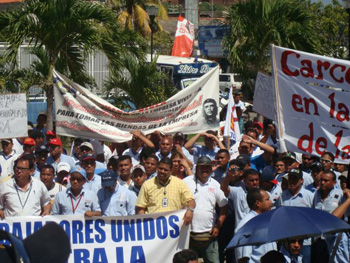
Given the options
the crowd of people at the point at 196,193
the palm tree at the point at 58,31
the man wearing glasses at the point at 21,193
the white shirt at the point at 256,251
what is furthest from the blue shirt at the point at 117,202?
the palm tree at the point at 58,31

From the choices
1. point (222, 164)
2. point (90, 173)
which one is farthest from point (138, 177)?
point (222, 164)

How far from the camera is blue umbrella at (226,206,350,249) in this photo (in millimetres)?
5477

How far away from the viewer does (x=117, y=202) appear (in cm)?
810

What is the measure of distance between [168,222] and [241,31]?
10.2 metres

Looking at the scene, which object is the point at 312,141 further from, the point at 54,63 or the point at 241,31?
the point at 241,31

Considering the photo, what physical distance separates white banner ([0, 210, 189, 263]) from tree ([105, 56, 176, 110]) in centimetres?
789

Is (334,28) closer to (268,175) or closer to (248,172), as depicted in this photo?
(268,175)

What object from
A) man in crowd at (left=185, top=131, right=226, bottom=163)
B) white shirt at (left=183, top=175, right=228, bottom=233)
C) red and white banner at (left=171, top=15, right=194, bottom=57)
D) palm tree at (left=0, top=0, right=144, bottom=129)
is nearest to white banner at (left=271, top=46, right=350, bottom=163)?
white shirt at (left=183, top=175, right=228, bottom=233)

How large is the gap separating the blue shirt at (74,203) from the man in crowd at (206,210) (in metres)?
1.05

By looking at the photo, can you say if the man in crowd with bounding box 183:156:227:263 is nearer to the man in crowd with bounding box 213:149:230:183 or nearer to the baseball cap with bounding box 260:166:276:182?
the baseball cap with bounding box 260:166:276:182

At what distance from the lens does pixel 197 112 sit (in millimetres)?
11359

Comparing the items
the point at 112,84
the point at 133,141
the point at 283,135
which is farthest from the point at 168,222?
the point at 112,84

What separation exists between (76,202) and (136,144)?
9.59 ft

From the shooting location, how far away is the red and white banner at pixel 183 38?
31.0 meters
